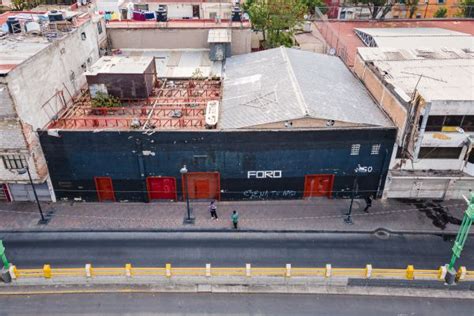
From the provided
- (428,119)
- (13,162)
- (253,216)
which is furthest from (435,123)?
(13,162)

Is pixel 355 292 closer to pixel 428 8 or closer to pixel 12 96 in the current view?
pixel 12 96

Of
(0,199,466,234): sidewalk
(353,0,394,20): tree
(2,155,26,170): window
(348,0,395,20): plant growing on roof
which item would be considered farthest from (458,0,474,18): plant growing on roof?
(2,155,26,170): window

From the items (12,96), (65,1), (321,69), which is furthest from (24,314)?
(65,1)

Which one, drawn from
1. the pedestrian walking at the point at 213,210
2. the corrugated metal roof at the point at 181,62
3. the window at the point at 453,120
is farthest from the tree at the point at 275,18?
the pedestrian walking at the point at 213,210

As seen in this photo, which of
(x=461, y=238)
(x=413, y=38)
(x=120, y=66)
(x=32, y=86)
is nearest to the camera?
(x=461, y=238)

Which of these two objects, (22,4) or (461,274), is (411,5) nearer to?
(461,274)

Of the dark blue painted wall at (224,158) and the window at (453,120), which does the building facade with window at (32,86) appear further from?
the window at (453,120)

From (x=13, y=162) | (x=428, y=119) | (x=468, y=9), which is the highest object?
(x=468, y=9)
